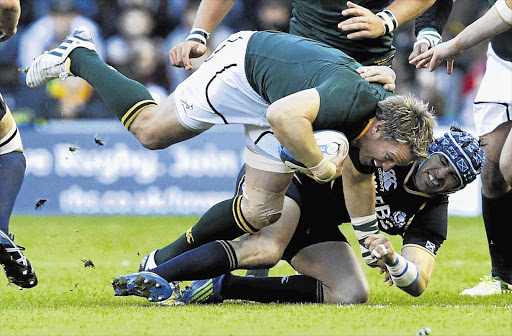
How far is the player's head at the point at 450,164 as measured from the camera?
4.40 m

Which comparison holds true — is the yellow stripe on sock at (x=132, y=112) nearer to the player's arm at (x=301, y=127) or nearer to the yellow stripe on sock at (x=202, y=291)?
the yellow stripe on sock at (x=202, y=291)

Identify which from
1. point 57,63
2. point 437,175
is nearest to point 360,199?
point 437,175

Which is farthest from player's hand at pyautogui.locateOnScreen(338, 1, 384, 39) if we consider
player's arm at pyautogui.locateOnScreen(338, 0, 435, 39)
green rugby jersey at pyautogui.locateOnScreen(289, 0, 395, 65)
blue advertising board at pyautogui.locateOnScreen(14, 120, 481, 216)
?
blue advertising board at pyautogui.locateOnScreen(14, 120, 481, 216)

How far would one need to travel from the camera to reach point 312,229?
5.00m

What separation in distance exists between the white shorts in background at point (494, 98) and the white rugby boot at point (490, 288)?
37.4 inches

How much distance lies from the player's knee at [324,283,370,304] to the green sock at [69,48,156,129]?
1398 mm

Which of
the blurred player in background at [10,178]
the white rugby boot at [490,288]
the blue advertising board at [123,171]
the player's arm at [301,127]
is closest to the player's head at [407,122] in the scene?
the player's arm at [301,127]

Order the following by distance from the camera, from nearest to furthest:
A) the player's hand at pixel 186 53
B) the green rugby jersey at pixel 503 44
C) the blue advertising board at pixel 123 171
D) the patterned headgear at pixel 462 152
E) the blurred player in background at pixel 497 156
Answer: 1. the patterned headgear at pixel 462 152
2. the player's hand at pixel 186 53
3. the blurred player in background at pixel 497 156
4. the green rugby jersey at pixel 503 44
5. the blue advertising board at pixel 123 171

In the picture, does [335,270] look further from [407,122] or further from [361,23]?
[361,23]

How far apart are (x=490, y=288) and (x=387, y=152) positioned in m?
1.53

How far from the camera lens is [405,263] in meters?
4.23

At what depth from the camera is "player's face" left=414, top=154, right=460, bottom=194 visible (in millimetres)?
4430

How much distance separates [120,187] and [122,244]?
2476mm

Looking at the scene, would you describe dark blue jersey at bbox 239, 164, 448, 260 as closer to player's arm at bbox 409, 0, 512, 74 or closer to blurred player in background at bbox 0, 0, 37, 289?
player's arm at bbox 409, 0, 512, 74
